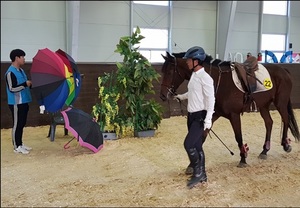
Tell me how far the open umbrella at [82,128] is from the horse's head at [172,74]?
2.81 feet

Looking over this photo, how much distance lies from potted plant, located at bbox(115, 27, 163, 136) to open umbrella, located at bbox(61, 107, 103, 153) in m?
0.69

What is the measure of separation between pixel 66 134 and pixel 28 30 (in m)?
2.19

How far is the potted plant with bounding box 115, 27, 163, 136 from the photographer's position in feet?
11.0

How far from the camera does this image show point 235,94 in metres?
2.46

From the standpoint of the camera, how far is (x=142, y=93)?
3521 mm

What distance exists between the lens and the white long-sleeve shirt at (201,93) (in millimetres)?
1906

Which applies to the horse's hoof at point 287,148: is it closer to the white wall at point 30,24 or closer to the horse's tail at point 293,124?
the horse's tail at point 293,124

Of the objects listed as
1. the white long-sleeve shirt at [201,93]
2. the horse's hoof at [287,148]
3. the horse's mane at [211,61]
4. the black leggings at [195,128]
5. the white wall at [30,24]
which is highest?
the white wall at [30,24]

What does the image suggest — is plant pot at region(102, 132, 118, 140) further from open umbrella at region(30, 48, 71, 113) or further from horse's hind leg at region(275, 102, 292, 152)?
horse's hind leg at region(275, 102, 292, 152)

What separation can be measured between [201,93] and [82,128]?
49.4 inches

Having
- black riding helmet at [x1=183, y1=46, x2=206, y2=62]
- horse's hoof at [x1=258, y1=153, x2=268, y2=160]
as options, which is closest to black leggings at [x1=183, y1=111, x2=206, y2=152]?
black riding helmet at [x1=183, y1=46, x2=206, y2=62]

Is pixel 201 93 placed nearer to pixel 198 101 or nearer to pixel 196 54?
pixel 198 101

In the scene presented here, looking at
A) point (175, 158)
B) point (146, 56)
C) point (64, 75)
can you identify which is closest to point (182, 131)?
point (175, 158)

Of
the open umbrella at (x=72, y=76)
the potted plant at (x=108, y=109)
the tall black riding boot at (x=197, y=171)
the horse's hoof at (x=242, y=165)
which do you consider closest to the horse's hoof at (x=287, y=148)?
the horse's hoof at (x=242, y=165)
